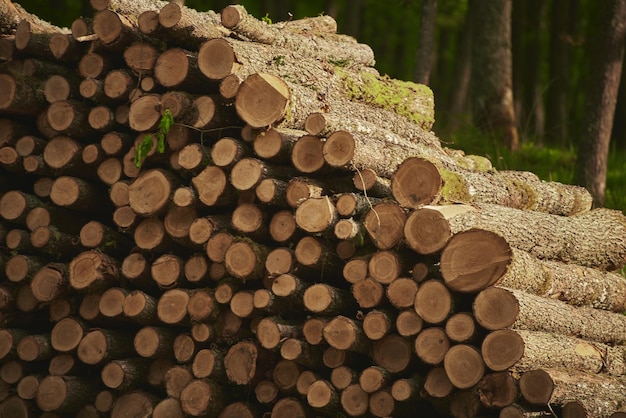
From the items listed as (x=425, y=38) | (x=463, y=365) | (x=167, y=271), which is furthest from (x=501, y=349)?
(x=425, y=38)

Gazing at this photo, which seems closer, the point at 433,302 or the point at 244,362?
the point at 433,302

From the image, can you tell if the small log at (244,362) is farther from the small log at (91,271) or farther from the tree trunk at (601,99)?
the tree trunk at (601,99)

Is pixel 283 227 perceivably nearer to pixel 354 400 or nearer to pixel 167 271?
pixel 167 271

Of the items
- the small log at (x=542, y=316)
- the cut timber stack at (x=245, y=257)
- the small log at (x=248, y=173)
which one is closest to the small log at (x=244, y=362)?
the cut timber stack at (x=245, y=257)

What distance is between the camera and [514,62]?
14.5 meters

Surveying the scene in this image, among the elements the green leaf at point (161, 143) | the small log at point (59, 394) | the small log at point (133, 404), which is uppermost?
the green leaf at point (161, 143)

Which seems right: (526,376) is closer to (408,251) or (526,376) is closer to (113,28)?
(408,251)

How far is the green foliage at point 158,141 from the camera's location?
14.9 feet

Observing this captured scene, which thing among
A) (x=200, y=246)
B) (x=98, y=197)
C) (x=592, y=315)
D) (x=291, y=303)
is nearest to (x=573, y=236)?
(x=592, y=315)

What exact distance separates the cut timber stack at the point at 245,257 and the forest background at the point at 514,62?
157 cm

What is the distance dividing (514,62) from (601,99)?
245 inches

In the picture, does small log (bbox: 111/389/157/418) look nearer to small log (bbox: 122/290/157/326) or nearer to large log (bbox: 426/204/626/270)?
small log (bbox: 122/290/157/326)

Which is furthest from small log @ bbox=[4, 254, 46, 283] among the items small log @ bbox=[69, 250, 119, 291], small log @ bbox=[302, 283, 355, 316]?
small log @ bbox=[302, 283, 355, 316]

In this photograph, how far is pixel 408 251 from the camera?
4258mm
